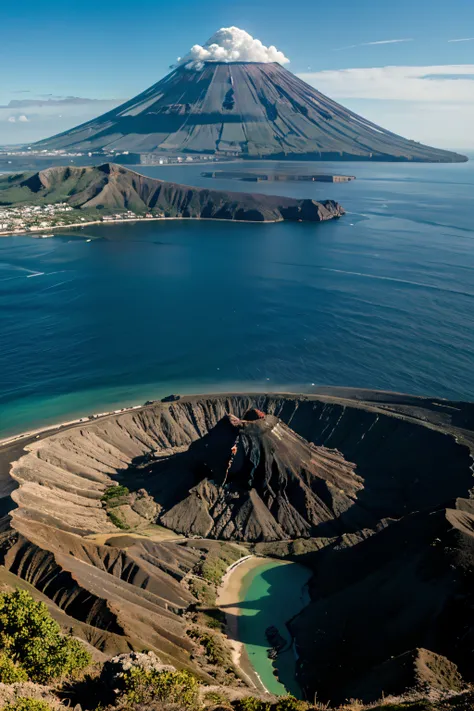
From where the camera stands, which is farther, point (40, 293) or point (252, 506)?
point (40, 293)

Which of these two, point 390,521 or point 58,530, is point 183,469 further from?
point 390,521

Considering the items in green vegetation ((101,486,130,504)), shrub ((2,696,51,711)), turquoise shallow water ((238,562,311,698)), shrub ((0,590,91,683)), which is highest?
shrub ((2,696,51,711))

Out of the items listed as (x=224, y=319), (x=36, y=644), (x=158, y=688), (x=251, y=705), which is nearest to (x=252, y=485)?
(x=36, y=644)

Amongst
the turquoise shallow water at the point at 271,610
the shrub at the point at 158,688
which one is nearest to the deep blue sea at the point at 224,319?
the turquoise shallow water at the point at 271,610

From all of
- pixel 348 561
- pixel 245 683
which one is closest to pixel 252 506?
pixel 348 561

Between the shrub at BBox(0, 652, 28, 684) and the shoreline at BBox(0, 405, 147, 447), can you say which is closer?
the shrub at BBox(0, 652, 28, 684)

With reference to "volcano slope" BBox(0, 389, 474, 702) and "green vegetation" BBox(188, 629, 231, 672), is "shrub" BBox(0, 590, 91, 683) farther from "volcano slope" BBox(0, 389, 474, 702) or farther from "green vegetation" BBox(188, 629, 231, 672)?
"green vegetation" BBox(188, 629, 231, 672)

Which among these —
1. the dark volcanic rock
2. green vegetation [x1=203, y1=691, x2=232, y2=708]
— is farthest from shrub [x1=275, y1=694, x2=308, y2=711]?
the dark volcanic rock
